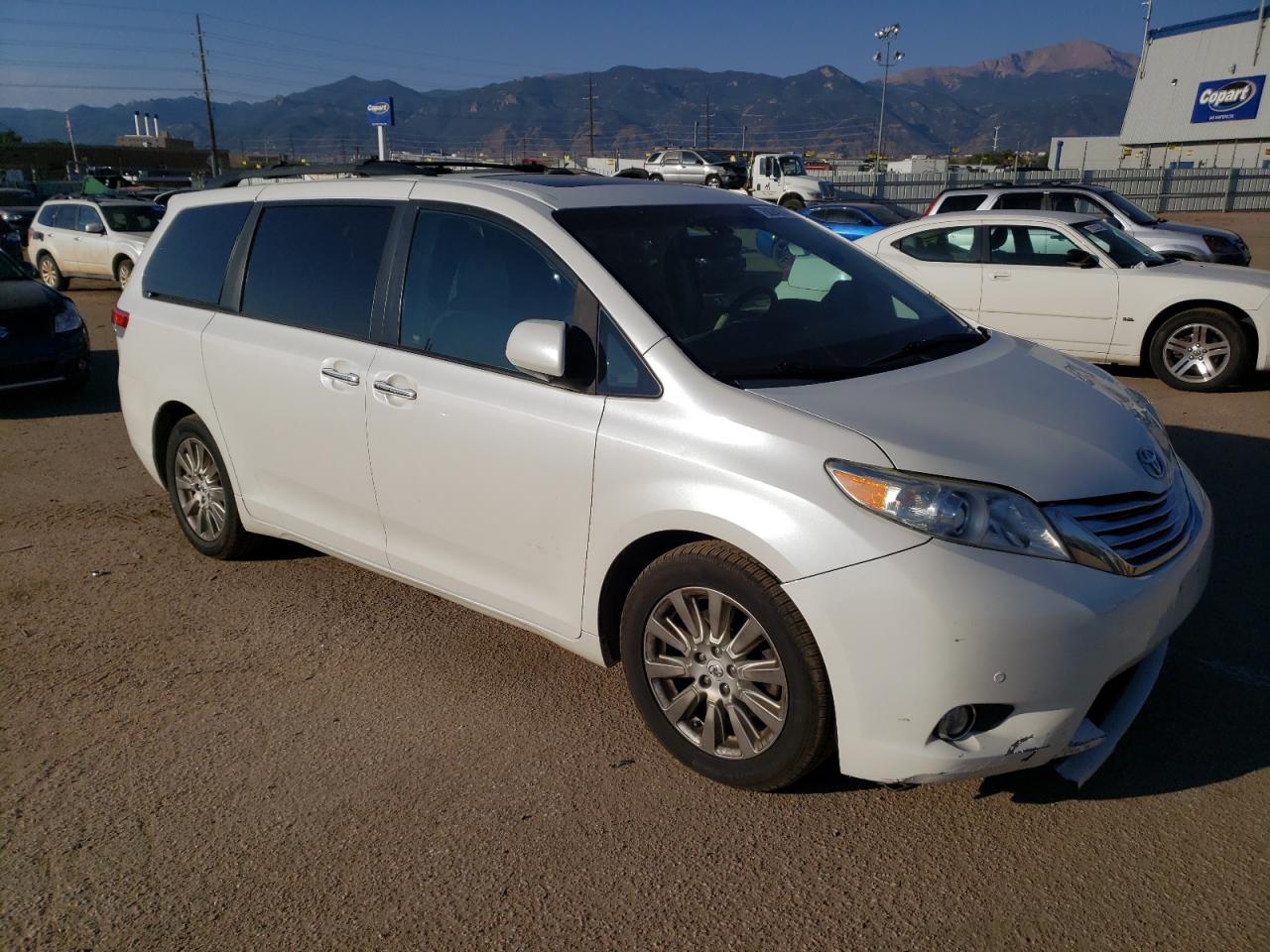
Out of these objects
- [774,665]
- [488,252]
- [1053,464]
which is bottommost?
[774,665]

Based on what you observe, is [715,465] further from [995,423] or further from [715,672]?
[995,423]

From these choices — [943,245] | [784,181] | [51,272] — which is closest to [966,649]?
[943,245]

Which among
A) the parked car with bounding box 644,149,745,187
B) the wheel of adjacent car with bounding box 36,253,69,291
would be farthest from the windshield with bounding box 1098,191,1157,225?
the parked car with bounding box 644,149,745,187

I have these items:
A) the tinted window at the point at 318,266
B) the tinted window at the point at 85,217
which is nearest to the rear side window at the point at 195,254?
the tinted window at the point at 318,266

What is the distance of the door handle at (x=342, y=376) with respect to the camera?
149 inches

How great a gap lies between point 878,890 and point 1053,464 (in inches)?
50.2

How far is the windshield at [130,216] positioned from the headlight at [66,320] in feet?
25.7

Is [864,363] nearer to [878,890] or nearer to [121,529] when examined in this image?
[878,890]

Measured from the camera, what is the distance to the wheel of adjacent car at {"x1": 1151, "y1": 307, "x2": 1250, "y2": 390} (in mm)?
8484

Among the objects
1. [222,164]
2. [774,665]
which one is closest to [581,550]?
[774,665]

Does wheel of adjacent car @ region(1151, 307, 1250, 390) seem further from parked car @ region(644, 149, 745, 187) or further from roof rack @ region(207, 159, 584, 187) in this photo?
parked car @ region(644, 149, 745, 187)

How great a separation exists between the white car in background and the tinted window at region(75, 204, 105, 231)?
537 inches

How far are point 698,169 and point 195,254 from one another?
124 ft

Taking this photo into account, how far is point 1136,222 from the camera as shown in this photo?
1400 cm
